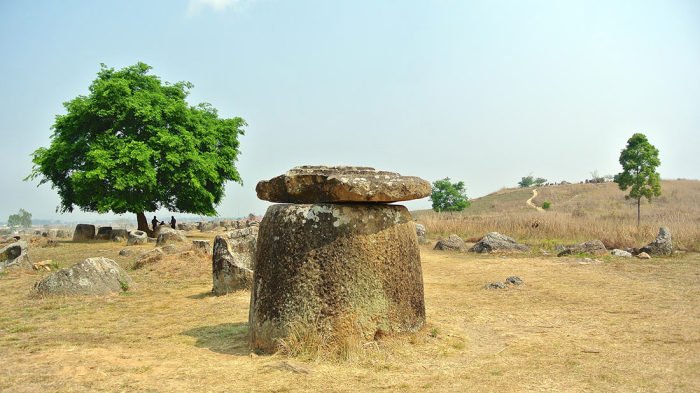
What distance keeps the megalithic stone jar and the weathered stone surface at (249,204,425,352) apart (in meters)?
0.01

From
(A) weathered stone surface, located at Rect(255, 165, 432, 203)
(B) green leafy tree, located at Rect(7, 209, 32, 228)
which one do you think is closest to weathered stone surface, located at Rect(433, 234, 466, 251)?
(A) weathered stone surface, located at Rect(255, 165, 432, 203)

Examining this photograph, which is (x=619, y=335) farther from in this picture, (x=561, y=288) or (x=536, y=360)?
(x=561, y=288)

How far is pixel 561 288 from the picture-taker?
9.98m

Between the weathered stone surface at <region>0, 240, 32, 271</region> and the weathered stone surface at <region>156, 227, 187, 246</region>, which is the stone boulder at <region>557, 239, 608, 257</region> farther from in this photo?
the weathered stone surface at <region>0, 240, 32, 271</region>

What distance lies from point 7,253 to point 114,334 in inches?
398

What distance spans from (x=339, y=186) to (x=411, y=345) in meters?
1.98

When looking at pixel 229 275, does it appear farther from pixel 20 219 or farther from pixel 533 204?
pixel 20 219

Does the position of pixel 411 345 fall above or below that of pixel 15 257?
below

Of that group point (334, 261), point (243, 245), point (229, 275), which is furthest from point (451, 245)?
point (334, 261)

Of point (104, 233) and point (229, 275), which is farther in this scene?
point (104, 233)

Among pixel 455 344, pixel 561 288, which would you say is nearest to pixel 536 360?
pixel 455 344

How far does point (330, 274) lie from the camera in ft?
18.1

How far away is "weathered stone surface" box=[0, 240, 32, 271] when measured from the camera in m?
13.2

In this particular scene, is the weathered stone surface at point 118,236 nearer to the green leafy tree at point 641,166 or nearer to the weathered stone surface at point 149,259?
the weathered stone surface at point 149,259
